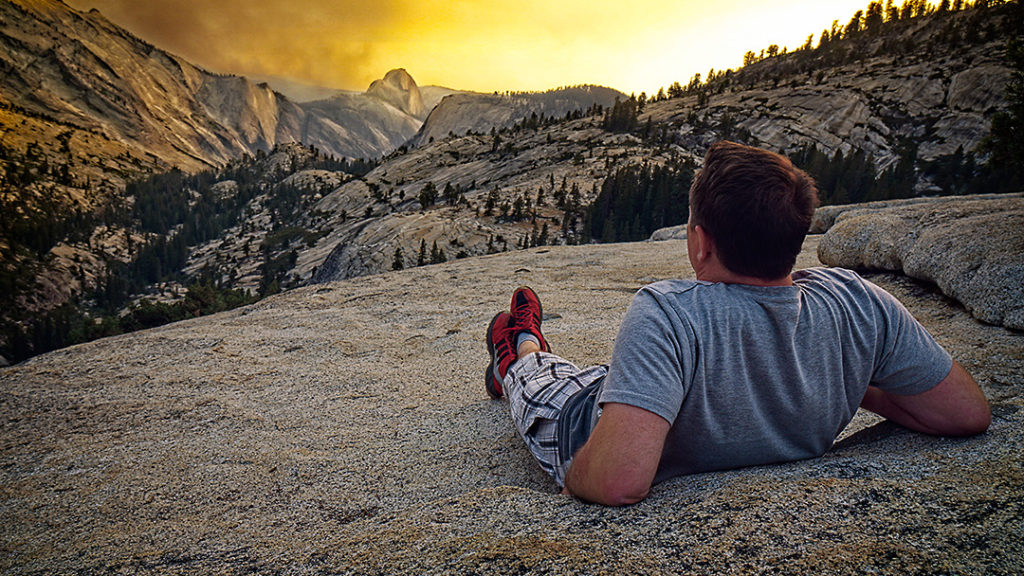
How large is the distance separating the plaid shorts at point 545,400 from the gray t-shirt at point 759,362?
0.54 m

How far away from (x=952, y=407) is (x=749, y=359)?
1.22m

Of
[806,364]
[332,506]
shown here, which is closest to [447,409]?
[332,506]

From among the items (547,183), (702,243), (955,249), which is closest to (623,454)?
(702,243)

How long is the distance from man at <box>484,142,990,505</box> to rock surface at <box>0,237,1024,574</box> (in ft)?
0.55

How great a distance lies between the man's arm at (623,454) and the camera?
1.91 meters

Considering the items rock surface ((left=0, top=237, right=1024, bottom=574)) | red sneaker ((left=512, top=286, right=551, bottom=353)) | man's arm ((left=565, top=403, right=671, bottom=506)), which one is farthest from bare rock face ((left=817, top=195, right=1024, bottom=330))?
man's arm ((left=565, top=403, right=671, bottom=506))

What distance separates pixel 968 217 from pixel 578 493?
8315mm

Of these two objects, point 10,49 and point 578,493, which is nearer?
point 578,493

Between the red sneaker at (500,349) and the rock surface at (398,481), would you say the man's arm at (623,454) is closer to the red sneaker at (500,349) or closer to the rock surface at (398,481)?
the rock surface at (398,481)

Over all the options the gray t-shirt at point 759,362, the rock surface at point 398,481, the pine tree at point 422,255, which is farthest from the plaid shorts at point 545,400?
the pine tree at point 422,255

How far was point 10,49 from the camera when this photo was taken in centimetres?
19612

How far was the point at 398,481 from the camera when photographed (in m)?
3.27

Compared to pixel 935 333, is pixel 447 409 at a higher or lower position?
higher

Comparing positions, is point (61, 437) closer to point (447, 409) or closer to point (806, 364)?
point (447, 409)
